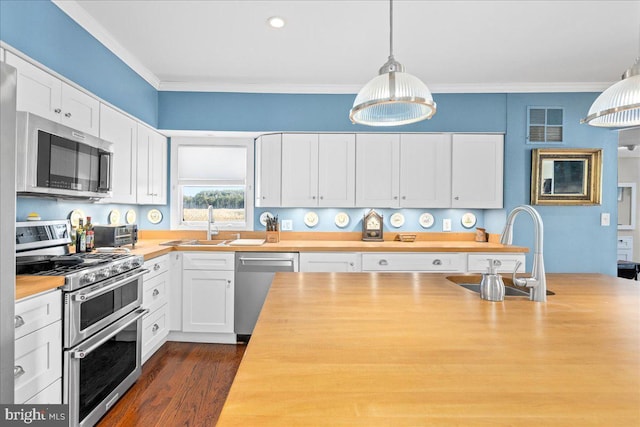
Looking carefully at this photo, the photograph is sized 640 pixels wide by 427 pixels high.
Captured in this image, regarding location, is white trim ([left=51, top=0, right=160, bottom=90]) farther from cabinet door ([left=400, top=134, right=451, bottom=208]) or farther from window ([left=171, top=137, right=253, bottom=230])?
cabinet door ([left=400, top=134, right=451, bottom=208])

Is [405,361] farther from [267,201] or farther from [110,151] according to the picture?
[267,201]

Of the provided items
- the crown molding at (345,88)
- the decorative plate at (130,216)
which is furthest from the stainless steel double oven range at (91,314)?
the crown molding at (345,88)

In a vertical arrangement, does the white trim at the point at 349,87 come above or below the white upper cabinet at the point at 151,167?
above

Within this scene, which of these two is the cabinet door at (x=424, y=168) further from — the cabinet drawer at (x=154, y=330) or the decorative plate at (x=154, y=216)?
the decorative plate at (x=154, y=216)

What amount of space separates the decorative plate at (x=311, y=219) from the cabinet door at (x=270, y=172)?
0.42 m

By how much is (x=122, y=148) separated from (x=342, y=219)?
2.29 m

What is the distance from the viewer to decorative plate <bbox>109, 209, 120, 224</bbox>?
319 centimetres

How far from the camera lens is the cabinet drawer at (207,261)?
127 inches

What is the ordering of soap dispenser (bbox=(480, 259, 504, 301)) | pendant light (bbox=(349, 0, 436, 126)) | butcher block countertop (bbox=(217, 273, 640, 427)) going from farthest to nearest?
pendant light (bbox=(349, 0, 436, 126)), soap dispenser (bbox=(480, 259, 504, 301)), butcher block countertop (bbox=(217, 273, 640, 427))

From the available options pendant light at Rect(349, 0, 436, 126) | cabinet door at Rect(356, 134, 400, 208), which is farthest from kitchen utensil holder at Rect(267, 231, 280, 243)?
pendant light at Rect(349, 0, 436, 126)

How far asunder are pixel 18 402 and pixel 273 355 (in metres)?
1.38

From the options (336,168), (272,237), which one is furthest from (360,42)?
(272,237)

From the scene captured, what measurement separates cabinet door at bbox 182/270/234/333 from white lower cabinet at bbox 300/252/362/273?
0.72 m

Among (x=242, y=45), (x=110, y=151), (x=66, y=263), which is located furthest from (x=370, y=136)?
(x=66, y=263)
